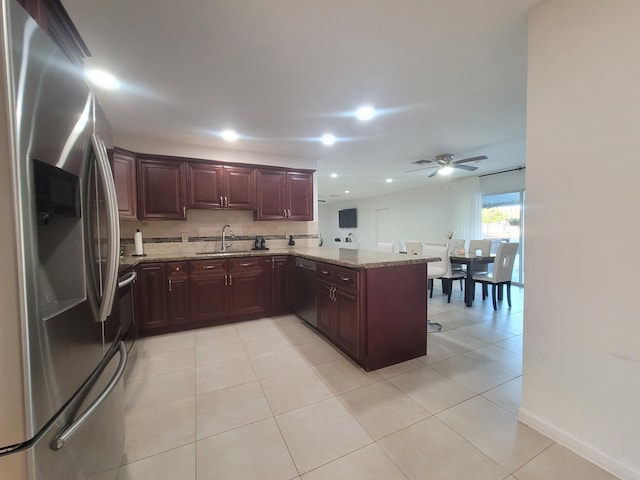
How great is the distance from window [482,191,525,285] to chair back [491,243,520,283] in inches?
65.8

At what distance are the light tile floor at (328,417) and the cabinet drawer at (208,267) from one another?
0.86m

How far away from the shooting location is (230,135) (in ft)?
10.8

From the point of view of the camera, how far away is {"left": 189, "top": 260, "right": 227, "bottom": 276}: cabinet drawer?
3258 millimetres

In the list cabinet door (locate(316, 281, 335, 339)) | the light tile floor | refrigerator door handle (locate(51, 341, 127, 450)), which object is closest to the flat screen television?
cabinet door (locate(316, 281, 335, 339))

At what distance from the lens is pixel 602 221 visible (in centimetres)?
128

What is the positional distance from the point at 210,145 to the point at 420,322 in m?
3.34

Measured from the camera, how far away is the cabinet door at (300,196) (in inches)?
161

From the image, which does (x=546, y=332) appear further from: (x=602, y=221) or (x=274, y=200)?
(x=274, y=200)

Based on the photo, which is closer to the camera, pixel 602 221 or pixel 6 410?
pixel 6 410

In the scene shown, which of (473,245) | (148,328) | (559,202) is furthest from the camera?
(473,245)

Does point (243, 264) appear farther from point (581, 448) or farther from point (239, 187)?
point (581, 448)

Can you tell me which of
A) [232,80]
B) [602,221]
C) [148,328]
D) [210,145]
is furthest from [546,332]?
[210,145]

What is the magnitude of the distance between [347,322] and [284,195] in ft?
7.44

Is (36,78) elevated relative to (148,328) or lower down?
elevated
